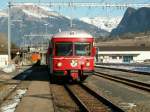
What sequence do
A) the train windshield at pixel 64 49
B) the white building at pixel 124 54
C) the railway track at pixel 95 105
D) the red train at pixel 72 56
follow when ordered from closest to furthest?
the railway track at pixel 95 105, the red train at pixel 72 56, the train windshield at pixel 64 49, the white building at pixel 124 54

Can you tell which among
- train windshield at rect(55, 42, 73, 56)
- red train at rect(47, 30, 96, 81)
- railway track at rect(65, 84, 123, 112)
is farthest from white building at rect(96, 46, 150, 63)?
railway track at rect(65, 84, 123, 112)

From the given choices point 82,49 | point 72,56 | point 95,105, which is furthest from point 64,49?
point 95,105

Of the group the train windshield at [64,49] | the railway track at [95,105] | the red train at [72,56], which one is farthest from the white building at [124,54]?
the railway track at [95,105]

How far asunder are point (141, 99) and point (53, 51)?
10.3 meters

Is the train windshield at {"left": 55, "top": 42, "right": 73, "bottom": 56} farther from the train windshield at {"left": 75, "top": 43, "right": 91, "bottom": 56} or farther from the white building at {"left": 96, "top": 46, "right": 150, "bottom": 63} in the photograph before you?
the white building at {"left": 96, "top": 46, "right": 150, "bottom": 63}

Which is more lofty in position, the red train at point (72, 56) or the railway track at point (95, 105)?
Result: the red train at point (72, 56)

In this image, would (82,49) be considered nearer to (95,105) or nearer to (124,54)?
(95,105)

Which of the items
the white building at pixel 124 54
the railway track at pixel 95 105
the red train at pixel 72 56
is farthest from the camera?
the white building at pixel 124 54

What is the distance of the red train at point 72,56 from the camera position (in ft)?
105

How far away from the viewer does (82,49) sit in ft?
107

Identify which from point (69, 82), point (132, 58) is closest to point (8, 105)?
point (69, 82)

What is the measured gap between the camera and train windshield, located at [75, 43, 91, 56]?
106ft

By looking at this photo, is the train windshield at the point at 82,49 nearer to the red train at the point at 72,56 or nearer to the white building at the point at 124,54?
the red train at the point at 72,56

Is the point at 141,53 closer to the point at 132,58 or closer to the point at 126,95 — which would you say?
the point at 132,58
